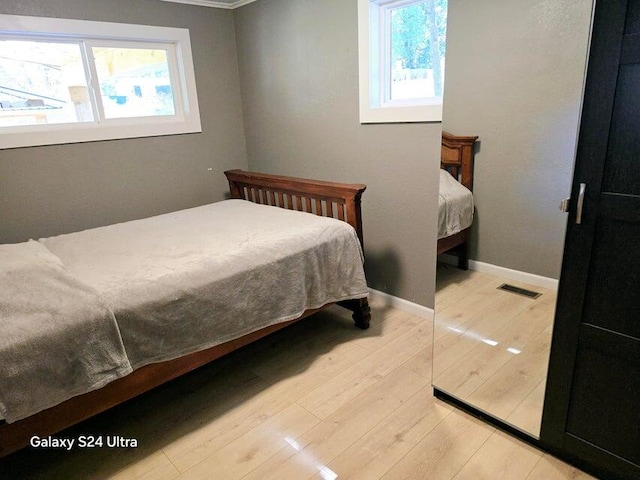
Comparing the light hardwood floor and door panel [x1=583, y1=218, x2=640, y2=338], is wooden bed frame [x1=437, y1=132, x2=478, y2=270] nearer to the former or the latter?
door panel [x1=583, y1=218, x2=640, y2=338]

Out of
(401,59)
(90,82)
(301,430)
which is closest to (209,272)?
(301,430)

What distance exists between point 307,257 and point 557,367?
1.18 metres

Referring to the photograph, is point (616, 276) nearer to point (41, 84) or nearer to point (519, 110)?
point (519, 110)

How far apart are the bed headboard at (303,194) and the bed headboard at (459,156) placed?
0.62m

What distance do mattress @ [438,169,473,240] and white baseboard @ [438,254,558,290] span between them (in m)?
0.12

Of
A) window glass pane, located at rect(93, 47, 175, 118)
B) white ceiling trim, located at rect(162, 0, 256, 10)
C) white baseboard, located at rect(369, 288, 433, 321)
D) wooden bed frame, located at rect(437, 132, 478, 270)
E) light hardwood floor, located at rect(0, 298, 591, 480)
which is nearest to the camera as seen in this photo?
light hardwood floor, located at rect(0, 298, 591, 480)

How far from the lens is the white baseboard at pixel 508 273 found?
146 centimetres

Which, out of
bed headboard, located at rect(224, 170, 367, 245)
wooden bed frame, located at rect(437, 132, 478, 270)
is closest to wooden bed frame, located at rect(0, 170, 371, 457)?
bed headboard, located at rect(224, 170, 367, 245)

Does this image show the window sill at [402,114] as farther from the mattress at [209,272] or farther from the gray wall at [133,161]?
the gray wall at [133,161]

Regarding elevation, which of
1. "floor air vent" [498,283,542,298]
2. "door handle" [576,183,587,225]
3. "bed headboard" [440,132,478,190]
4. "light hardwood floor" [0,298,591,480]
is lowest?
"light hardwood floor" [0,298,591,480]

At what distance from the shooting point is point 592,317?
1307mm

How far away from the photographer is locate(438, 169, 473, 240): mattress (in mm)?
1736

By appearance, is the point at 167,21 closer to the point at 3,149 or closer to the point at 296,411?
the point at 3,149

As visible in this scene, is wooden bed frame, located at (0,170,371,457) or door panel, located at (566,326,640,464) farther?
wooden bed frame, located at (0,170,371,457)
